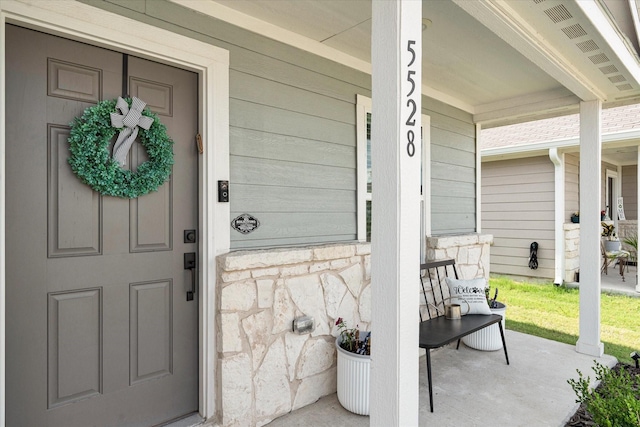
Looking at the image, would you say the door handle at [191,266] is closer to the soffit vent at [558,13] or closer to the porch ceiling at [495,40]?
the porch ceiling at [495,40]

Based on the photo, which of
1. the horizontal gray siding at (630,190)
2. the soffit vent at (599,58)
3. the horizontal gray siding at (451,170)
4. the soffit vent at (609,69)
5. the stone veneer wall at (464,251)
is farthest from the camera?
the horizontal gray siding at (630,190)

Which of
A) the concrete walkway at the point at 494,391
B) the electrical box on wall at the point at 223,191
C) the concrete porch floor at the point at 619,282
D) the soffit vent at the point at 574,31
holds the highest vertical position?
the soffit vent at the point at 574,31

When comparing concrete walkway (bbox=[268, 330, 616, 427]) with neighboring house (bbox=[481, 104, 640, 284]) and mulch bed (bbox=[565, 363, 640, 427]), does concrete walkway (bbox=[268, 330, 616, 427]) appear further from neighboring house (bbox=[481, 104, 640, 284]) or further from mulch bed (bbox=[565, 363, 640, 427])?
neighboring house (bbox=[481, 104, 640, 284])

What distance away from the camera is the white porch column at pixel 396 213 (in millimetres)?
1225

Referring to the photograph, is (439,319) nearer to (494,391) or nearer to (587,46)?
(494,391)

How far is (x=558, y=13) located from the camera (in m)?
2.03

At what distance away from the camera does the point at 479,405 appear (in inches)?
98.3

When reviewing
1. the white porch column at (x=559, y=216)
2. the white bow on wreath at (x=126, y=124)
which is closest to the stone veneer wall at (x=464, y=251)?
the white bow on wreath at (x=126, y=124)

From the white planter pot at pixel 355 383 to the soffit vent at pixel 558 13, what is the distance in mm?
2203

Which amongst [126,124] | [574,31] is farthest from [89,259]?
[574,31]

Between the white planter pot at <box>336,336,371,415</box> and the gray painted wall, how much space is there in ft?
2.73

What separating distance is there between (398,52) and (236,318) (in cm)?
163

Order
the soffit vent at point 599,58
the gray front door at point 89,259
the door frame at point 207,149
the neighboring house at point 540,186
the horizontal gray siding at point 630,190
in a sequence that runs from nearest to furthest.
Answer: the gray front door at point 89,259
the door frame at point 207,149
the soffit vent at point 599,58
the neighboring house at point 540,186
the horizontal gray siding at point 630,190

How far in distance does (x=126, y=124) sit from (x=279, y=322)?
1411 millimetres
